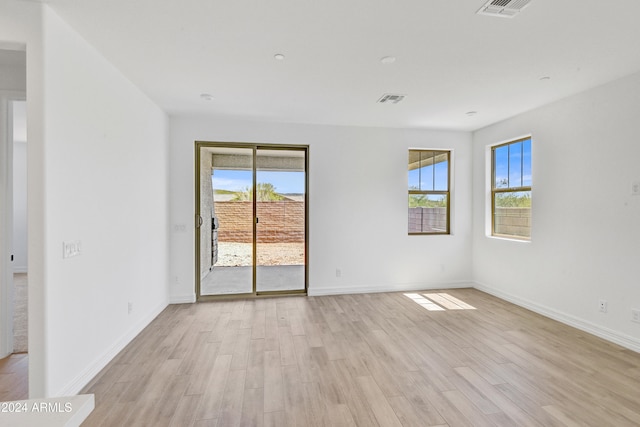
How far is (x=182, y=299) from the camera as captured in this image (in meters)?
4.30

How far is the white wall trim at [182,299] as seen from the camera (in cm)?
428

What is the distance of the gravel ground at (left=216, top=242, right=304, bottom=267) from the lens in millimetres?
4680

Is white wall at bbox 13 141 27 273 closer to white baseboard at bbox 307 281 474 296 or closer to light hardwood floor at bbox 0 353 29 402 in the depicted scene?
light hardwood floor at bbox 0 353 29 402

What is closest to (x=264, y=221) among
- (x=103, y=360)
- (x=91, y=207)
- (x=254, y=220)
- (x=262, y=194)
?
(x=254, y=220)

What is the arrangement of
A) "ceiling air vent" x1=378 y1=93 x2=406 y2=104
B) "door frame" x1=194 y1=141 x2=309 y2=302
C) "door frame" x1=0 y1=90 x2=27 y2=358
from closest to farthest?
"door frame" x1=0 y1=90 x2=27 y2=358 < "ceiling air vent" x1=378 y1=93 x2=406 y2=104 < "door frame" x1=194 y1=141 x2=309 y2=302

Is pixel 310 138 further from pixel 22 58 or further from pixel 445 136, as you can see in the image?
pixel 22 58

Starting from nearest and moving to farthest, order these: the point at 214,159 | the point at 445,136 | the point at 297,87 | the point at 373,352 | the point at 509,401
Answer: the point at 509,401, the point at 373,352, the point at 297,87, the point at 214,159, the point at 445,136

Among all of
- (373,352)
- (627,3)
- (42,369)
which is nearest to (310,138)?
(373,352)

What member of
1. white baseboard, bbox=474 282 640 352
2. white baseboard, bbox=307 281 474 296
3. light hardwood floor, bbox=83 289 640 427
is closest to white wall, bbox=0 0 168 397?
light hardwood floor, bbox=83 289 640 427

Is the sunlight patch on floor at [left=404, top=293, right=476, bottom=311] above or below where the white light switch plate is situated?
below

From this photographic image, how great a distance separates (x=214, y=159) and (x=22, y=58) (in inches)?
90.8

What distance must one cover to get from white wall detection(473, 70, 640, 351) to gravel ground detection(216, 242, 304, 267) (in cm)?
317

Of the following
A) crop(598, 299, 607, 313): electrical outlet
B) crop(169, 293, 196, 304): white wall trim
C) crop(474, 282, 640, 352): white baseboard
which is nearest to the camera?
crop(474, 282, 640, 352): white baseboard

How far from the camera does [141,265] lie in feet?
11.0
